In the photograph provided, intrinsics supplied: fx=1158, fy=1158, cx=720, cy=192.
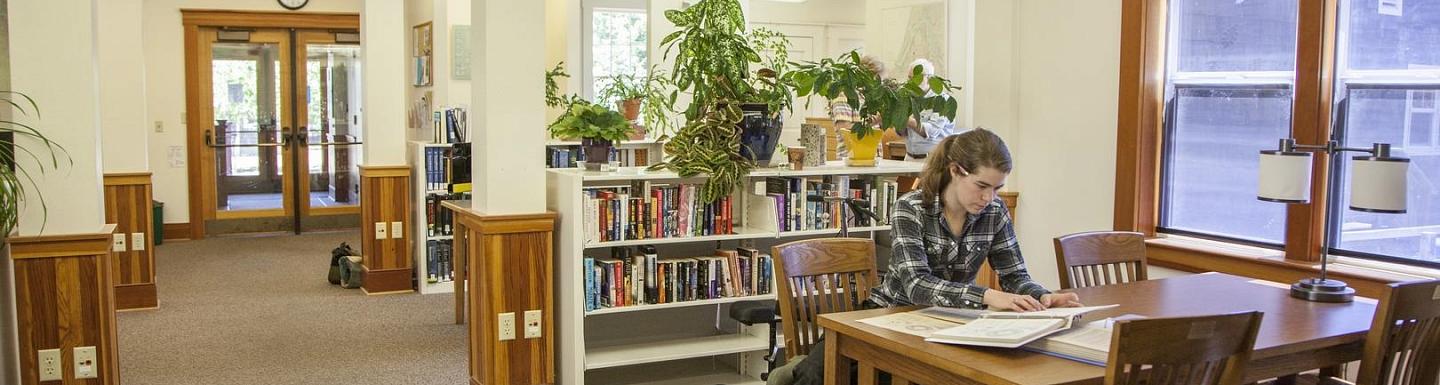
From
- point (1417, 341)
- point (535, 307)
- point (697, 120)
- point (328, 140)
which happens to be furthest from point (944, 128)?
point (328, 140)

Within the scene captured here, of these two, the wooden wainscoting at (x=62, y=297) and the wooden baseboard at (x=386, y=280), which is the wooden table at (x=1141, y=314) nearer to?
the wooden wainscoting at (x=62, y=297)

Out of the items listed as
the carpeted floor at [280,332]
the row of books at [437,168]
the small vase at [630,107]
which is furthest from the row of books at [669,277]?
the row of books at [437,168]

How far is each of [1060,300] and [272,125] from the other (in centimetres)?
952

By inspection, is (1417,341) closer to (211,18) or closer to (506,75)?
(506,75)

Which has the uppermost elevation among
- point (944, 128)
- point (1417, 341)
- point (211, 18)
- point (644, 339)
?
point (211, 18)

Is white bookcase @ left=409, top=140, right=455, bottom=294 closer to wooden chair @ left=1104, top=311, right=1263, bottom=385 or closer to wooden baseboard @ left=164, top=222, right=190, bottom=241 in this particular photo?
wooden baseboard @ left=164, top=222, right=190, bottom=241

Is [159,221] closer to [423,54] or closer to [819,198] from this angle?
[423,54]

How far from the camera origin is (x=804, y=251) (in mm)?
3496

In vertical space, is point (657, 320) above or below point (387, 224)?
below

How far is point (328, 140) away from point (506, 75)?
283 inches

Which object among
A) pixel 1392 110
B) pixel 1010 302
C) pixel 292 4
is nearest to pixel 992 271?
pixel 1392 110

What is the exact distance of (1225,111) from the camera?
15.9 feet

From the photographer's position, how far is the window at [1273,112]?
13.6 feet

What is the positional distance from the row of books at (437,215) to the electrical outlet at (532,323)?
2.86m
